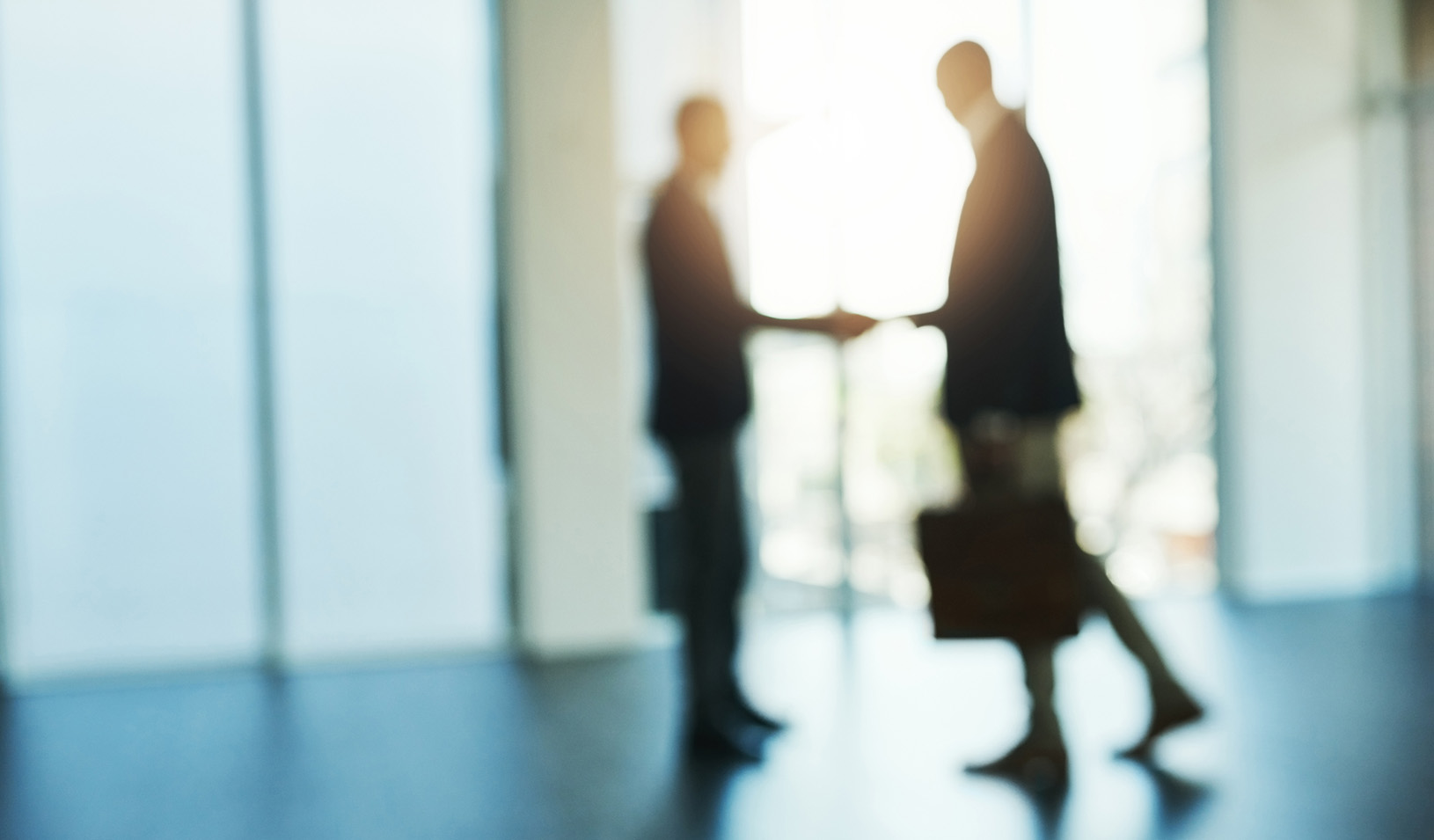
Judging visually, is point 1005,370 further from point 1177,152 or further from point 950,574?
point 1177,152

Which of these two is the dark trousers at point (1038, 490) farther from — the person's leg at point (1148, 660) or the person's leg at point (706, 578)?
the person's leg at point (706, 578)

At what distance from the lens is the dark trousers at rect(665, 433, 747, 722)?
269 centimetres

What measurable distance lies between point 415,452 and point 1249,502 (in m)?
3.70

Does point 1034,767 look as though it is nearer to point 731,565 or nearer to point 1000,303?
point 731,565

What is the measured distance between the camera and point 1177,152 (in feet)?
16.7

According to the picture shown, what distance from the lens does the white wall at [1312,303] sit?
496cm

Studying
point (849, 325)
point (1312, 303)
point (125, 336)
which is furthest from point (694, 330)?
point (1312, 303)

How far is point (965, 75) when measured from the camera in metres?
2.33

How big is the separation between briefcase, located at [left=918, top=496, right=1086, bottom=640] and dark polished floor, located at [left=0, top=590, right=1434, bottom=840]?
37 cm

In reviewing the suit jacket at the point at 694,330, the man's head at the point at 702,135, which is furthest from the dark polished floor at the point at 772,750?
the man's head at the point at 702,135

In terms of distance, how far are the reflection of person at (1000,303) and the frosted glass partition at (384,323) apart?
2452 mm

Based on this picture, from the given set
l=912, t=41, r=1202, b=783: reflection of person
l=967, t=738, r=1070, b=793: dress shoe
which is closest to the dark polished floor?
l=967, t=738, r=1070, b=793: dress shoe

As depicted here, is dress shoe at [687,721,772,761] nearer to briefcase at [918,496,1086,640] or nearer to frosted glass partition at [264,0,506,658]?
briefcase at [918,496,1086,640]

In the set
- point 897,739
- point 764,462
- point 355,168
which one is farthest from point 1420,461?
point 355,168
